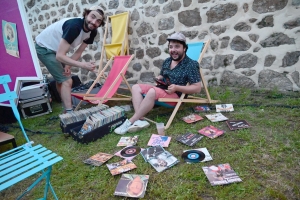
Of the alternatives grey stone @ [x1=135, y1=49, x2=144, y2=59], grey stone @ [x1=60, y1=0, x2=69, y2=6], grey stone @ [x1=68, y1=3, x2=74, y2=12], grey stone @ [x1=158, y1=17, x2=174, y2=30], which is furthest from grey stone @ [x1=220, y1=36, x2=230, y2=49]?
grey stone @ [x1=60, y1=0, x2=69, y2=6]

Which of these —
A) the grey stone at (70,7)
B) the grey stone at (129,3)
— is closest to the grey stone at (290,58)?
the grey stone at (129,3)

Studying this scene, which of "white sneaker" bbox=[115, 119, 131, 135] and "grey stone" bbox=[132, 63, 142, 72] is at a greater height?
"grey stone" bbox=[132, 63, 142, 72]

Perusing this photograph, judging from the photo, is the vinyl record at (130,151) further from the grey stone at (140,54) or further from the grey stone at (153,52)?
the grey stone at (140,54)

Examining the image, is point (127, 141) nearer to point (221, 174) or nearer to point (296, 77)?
point (221, 174)

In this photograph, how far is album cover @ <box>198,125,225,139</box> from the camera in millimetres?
2035

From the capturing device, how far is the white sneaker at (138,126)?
7.49 ft

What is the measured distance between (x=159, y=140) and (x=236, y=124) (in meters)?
0.83

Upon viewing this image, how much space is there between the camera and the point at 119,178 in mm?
1596

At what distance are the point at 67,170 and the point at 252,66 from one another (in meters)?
2.76

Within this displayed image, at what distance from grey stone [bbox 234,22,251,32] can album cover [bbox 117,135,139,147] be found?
2162 millimetres

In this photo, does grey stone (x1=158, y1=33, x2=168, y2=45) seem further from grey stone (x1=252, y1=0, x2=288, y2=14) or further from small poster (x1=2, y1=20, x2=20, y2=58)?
small poster (x1=2, y1=20, x2=20, y2=58)

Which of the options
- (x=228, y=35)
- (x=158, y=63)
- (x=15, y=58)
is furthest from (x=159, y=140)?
(x=158, y=63)

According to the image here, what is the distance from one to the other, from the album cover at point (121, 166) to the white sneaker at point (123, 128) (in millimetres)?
535

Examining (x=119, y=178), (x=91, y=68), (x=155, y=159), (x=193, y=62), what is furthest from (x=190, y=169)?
(x=91, y=68)
